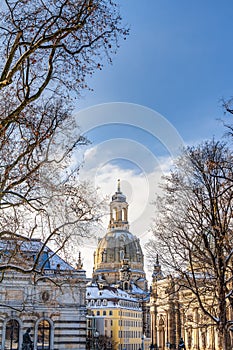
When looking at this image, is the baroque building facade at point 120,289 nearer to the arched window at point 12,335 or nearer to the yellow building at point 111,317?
the yellow building at point 111,317

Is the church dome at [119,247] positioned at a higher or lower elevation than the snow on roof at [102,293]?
higher

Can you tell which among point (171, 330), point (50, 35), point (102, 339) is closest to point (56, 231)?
point (50, 35)

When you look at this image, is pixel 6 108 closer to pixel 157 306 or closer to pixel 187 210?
pixel 187 210

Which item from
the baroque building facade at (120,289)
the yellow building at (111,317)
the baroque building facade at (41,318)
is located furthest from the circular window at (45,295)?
the yellow building at (111,317)

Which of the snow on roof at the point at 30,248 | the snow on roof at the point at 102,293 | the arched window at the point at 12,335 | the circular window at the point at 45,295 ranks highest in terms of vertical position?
the snow on roof at the point at 102,293

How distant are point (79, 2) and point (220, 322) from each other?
13423 millimetres

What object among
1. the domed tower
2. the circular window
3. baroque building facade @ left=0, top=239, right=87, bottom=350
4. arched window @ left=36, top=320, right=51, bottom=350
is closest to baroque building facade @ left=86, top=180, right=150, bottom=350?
the domed tower

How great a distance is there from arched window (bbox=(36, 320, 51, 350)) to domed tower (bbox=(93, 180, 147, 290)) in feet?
247

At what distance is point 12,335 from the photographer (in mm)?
38250

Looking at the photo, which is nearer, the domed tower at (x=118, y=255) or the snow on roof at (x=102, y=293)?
the snow on roof at (x=102, y=293)

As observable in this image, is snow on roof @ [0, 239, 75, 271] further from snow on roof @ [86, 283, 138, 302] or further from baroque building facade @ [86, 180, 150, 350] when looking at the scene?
snow on roof @ [86, 283, 138, 302]

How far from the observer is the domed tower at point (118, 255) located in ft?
388

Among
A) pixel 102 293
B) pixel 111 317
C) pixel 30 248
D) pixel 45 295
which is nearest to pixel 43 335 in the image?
pixel 45 295

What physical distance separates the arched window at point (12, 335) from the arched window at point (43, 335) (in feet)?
5.96
